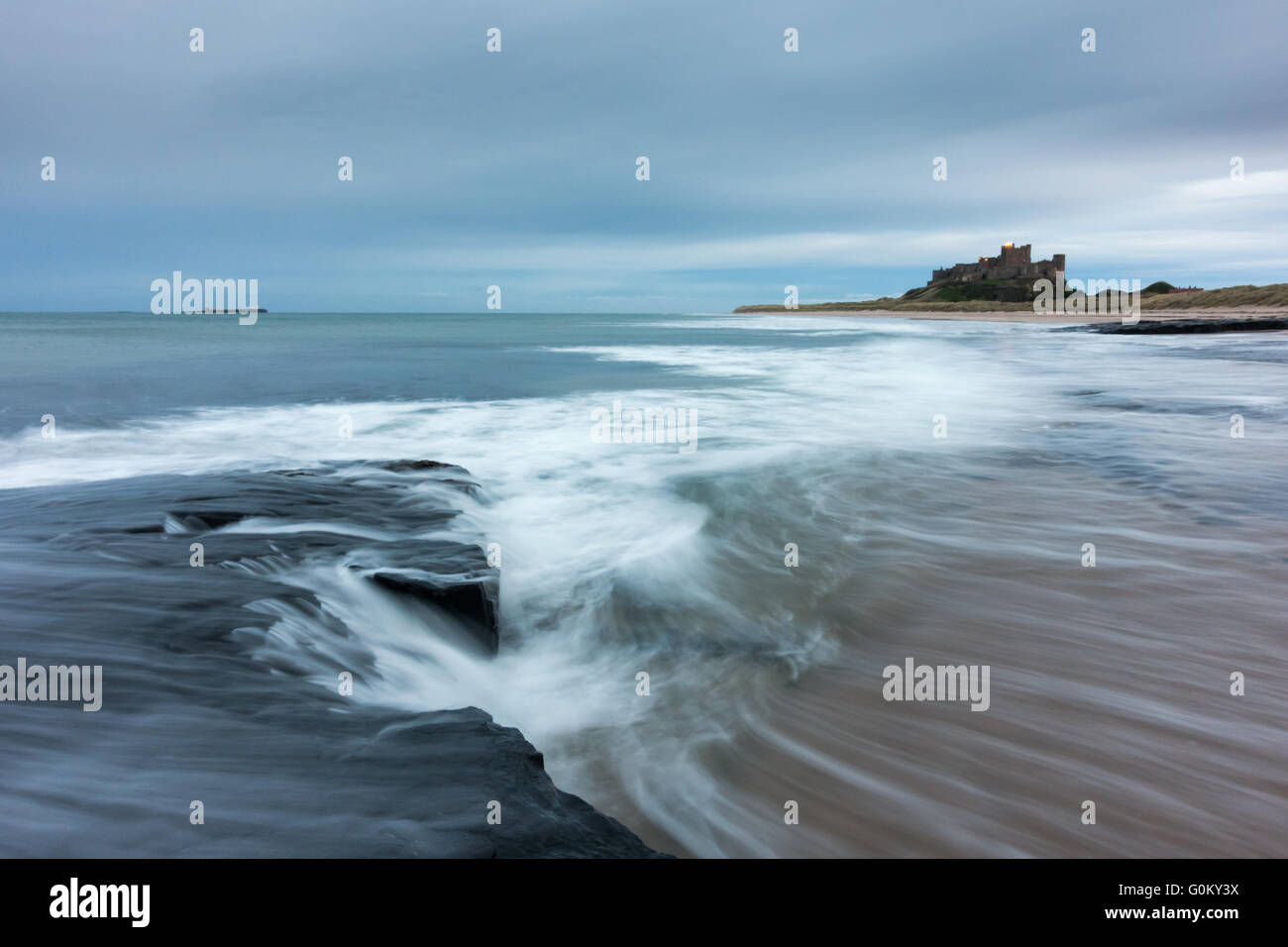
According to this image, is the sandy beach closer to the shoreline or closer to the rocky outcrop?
the shoreline

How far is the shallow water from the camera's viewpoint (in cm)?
301

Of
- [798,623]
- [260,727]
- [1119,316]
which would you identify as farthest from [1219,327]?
[260,727]

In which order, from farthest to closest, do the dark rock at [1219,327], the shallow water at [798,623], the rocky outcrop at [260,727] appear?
the dark rock at [1219,327] → the shallow water at [798,623] → the rocky outcrop at [260,727]

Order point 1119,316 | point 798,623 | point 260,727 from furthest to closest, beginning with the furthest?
point 1119,316
point 798,623
point 260,727

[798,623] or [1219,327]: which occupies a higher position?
[1219,327]

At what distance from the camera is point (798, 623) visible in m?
4.79

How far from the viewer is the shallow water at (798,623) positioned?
9.88 ft

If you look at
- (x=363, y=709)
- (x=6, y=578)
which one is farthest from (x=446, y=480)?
(x=363, y=709)

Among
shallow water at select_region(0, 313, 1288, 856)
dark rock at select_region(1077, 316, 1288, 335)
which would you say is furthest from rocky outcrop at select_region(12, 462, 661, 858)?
dark rock at select_region(1077, 316, 1288, 335)

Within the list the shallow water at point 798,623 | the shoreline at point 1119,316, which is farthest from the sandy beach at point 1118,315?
the shallow water at point 798,623

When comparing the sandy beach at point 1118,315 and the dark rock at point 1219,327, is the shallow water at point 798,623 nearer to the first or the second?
the dark rock at point 1219,327

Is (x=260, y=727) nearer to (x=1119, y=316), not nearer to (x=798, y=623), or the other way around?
(x=798, y=623)

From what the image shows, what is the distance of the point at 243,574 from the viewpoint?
4602 millimetres
